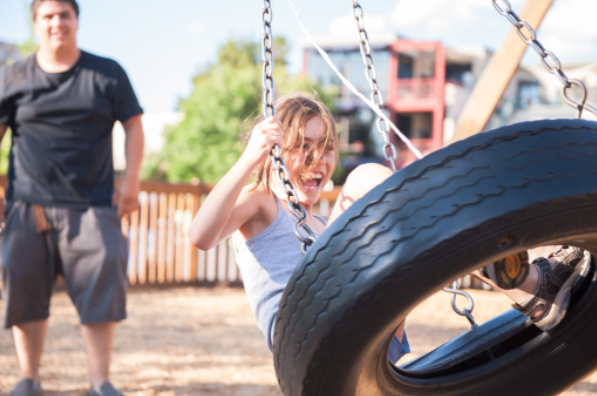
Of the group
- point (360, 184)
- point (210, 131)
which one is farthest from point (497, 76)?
point (210, 131)

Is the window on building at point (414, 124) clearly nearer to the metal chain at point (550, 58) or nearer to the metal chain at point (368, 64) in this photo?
the metal chain at point (368, 64)

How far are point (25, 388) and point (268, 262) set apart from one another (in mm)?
1614

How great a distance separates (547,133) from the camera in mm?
1088

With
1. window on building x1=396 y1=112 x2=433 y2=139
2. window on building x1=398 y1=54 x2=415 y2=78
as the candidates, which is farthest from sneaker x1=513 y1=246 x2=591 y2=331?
window on building x1=398 y1=54 x2=415 y2=78

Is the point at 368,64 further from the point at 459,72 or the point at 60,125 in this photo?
the point at 459,72

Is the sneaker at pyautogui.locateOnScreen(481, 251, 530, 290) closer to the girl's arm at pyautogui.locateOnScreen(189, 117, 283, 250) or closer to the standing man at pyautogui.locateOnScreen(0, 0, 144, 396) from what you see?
the girl's arm at pyautogui.locateOnScreen(189, 117, 283, 250)

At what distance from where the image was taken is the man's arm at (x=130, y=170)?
258cm

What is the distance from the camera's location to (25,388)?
8.36ft

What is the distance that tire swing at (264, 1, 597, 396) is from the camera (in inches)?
39.9

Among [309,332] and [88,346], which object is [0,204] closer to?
[88,346]

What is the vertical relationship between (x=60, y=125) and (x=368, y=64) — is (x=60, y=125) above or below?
below

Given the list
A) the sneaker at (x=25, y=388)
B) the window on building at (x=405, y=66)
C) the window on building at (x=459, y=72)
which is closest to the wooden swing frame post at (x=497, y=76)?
the sneaker at (x=25, y=388)

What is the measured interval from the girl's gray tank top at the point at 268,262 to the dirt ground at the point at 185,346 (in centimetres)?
151

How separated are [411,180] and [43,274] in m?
1.96
